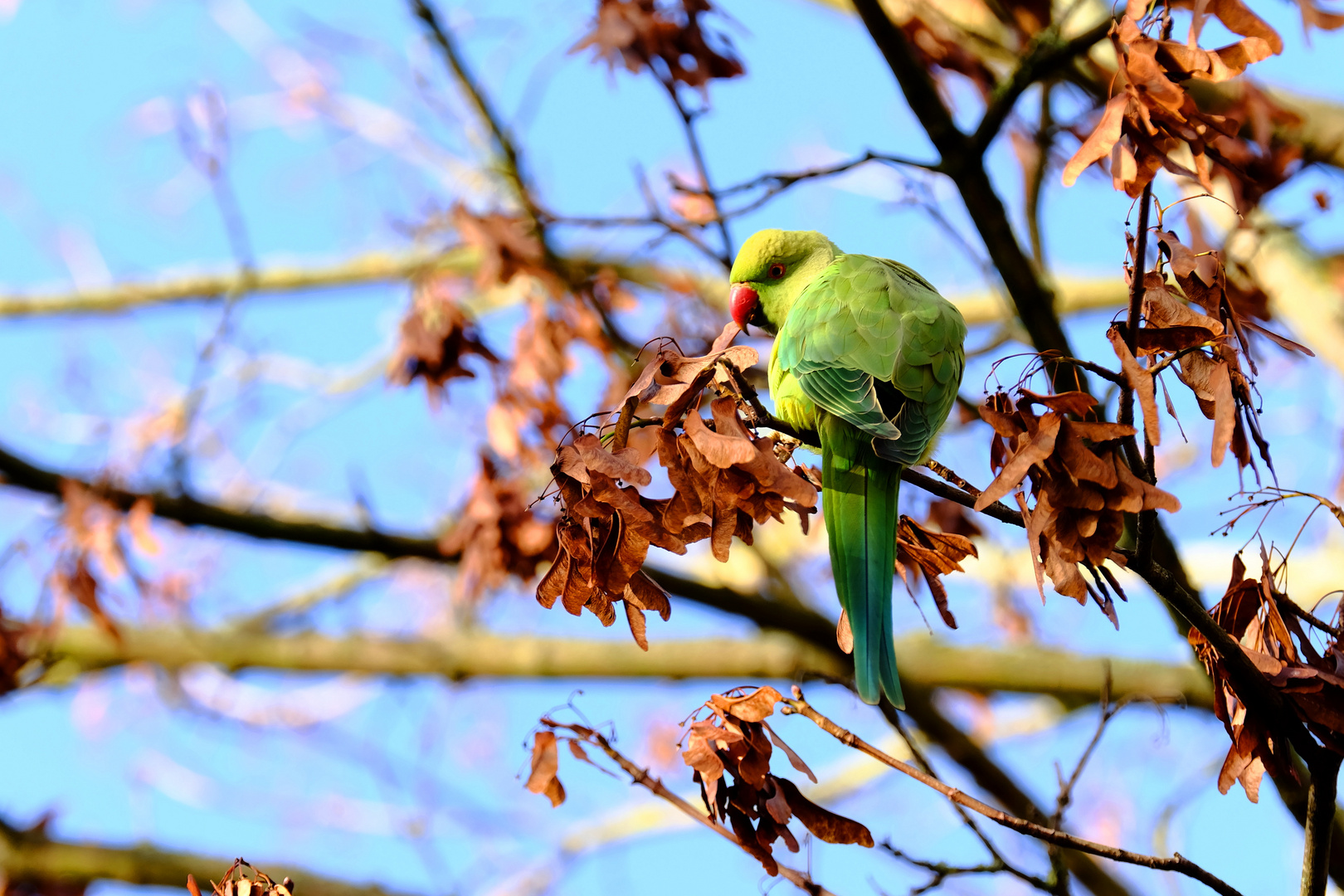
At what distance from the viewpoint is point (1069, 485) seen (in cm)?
137

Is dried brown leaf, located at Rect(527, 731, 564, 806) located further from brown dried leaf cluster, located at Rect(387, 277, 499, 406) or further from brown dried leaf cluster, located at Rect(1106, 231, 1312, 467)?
brown dried leaf cluster, located at Rect(387, 277, 499, 406)

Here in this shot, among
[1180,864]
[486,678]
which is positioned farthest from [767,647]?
[1180,864]

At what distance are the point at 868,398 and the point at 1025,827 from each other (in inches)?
28.0

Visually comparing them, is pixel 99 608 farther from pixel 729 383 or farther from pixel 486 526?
pixel 729 383

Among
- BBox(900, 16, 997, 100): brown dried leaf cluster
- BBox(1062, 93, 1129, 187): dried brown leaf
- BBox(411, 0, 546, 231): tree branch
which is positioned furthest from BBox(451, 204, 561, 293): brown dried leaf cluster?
BBox(1062, 93, 1129, 187): dried brown leaf

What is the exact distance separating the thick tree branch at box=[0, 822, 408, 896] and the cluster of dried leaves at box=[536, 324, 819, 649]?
2.38 meters

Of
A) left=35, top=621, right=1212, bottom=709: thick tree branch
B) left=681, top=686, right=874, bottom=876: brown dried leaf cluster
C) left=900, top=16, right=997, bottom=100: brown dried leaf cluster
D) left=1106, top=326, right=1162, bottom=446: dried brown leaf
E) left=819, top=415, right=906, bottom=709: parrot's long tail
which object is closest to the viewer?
left=1106, top=326, right=1162, bottom=446: dried brown leaf

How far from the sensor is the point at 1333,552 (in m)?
6.38

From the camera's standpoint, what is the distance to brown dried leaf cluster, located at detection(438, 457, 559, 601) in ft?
11.2

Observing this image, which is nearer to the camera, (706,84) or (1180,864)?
(1180,864)

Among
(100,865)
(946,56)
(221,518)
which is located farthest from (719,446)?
(100,865)

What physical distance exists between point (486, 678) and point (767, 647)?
1.18m

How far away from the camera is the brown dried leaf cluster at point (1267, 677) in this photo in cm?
148

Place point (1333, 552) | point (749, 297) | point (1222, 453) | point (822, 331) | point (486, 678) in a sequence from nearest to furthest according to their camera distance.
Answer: point (1222, 453) < point (822, 331) < point (749, 297) < point (486, 678) < point (1333, 552)
